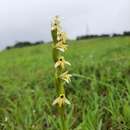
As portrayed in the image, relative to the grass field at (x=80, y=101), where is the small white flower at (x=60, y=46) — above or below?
above

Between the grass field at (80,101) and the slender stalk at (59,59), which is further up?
the slender stalk at (59,59)

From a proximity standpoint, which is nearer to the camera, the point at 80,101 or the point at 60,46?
the point at 60,46

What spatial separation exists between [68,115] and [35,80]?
227 centimetres

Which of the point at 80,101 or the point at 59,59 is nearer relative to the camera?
the point at 59,59

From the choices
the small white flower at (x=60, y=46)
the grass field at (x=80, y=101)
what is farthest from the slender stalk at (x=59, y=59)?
the grass field at (x=80, y=101)

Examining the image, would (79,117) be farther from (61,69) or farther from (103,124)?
(61,69)

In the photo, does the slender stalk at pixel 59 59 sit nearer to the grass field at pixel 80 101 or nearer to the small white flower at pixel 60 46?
the small white flower at pixel 60 46

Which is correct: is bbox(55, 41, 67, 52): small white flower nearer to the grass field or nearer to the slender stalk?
Answer: the slender stalk

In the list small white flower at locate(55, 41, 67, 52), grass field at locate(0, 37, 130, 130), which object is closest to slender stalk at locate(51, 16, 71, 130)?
small white flower at locate(55, 41, 67, 52)

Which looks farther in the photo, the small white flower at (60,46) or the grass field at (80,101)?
the grass field at (80,101)

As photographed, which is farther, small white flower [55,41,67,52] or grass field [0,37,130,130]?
grass field [0,37,130,130]

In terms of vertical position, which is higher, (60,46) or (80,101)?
(60,46)

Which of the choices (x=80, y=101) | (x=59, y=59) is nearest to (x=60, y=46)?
(x=59, y=59)

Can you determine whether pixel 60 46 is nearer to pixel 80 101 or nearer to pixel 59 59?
pixel 59 59
